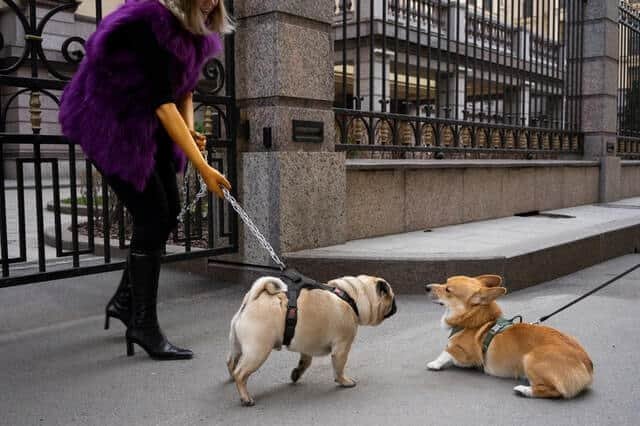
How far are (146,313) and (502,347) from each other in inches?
76.9

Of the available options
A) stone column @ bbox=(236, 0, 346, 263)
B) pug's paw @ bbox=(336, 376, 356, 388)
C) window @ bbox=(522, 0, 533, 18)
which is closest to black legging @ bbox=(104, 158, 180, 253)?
pug's paw @ bbox=(336, 376, 356, 388)

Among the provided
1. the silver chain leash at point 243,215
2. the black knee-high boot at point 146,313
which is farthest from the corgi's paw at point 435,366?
the black knee-high boot at point 146,313

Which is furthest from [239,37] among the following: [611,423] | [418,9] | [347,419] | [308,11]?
[611,423]

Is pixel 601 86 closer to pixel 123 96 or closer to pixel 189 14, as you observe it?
pixel 189 14

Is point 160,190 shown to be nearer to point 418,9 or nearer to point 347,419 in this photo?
point 347,419

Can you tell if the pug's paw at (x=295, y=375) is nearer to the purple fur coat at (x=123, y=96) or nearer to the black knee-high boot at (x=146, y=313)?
the black knee-high boot at (x=146, y=313)

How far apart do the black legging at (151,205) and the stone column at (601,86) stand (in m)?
10.5

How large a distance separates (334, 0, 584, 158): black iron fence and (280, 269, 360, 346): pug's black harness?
3.76m

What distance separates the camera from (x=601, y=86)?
40.5ft

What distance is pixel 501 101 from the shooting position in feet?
35.3

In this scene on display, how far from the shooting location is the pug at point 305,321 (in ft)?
Result: 10.1

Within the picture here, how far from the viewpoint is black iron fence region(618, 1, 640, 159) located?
14047 millimetres

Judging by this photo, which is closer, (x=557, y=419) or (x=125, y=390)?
(x=557, y=419)

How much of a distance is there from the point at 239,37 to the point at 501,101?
604 cm
